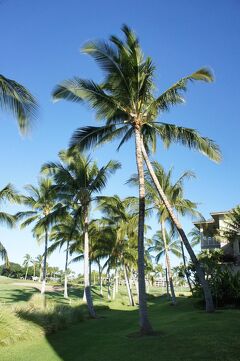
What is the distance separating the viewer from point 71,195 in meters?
26.2

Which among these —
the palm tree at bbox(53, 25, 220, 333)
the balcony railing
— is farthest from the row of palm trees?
the balcony railing

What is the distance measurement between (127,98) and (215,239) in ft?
81.3

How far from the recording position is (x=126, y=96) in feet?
57.4

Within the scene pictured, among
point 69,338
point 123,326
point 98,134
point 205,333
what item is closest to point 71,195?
point 98,134

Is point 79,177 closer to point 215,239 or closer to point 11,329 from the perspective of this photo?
point 11,329

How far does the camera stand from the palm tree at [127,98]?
679 inches

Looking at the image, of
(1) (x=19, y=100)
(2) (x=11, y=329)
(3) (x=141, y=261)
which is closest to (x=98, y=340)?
(2) (x=11, y=329)

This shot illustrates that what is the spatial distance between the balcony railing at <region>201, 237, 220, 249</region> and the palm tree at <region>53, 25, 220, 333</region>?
22.5 metres

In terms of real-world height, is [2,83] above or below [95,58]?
below

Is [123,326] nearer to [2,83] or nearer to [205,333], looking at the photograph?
[205,333]

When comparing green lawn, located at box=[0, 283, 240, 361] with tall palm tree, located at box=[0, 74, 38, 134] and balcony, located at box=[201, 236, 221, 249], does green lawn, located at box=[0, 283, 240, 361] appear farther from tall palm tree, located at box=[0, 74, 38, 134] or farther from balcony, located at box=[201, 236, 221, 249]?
balcony, located at box=[201, 236, 221, 249]

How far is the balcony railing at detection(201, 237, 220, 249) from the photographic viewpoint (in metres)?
39.2

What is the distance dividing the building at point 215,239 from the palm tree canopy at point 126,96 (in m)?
17.0

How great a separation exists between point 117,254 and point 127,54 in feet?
87.4
